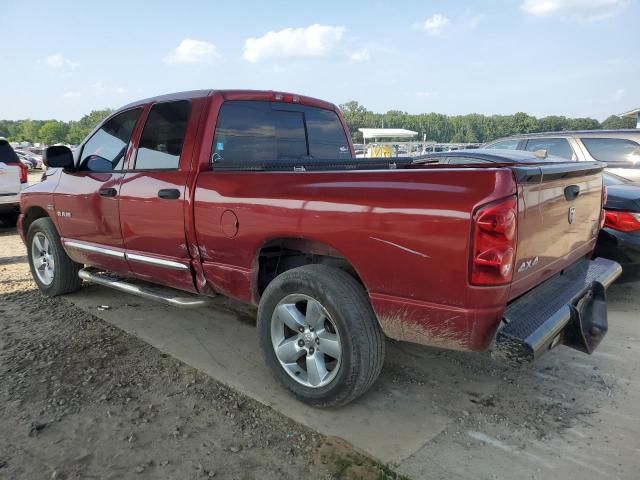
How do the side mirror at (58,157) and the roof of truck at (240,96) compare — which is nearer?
the roof of truck at (240,96)

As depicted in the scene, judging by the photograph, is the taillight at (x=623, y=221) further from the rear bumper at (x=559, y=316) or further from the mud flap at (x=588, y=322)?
the mud flap at (x=588, y=322)

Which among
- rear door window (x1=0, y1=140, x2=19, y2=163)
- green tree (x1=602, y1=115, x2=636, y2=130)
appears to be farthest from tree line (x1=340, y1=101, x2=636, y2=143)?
rear door window (x1=0, y1=140, x2=19, y2=163)

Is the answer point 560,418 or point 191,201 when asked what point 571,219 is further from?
point 191,201

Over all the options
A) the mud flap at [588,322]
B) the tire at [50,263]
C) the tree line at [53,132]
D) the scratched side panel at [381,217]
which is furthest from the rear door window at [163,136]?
the tree line at [53,132]

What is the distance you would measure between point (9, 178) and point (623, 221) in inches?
369

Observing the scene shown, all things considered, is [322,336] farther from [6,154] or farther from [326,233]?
[6,154]

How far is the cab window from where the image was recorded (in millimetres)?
4020

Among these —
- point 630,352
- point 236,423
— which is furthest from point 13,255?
point 630,352

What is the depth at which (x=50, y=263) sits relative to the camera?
500 cm

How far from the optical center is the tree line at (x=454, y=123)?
8888cm

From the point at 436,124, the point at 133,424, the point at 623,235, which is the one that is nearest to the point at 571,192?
the point at 623,235

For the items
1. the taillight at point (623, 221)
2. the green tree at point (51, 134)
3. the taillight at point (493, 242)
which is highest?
the green tree at point (51, 134)

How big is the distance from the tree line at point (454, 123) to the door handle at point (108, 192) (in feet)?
284

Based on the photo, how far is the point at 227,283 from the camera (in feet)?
10.7
